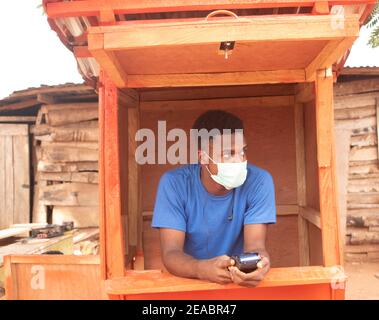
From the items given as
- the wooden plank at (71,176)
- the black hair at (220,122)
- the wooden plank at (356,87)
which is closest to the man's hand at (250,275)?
the black hair at (220,122)

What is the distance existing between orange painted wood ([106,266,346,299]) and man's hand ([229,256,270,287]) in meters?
0.09

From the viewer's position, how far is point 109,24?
211 centimetres

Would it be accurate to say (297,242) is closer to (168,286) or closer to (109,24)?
(168,286)

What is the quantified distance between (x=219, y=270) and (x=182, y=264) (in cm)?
26

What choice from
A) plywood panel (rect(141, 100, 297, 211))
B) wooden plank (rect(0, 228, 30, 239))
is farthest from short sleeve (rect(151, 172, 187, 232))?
wooden plank (rect(0, 228, 30, 239))

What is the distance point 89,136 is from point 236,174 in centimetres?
590

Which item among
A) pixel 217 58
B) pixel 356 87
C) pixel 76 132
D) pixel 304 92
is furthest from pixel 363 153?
pixel 217 58

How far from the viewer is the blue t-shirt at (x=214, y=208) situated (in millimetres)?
2594

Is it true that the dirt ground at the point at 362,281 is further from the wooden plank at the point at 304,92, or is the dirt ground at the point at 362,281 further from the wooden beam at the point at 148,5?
the wooden beam at the point at 148,5

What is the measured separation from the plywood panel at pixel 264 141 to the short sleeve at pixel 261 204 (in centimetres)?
142

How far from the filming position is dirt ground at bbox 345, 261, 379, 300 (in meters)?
6.47

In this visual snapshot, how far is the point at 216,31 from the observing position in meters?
1.92

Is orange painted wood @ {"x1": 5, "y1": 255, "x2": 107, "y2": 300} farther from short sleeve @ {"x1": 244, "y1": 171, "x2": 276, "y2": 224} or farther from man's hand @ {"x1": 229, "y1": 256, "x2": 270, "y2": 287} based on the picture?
man's hand @ {"x1": 229, "y1": 256, "x2": 270, "y2": 287}

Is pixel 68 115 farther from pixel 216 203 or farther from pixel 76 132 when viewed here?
pixel 216 203
